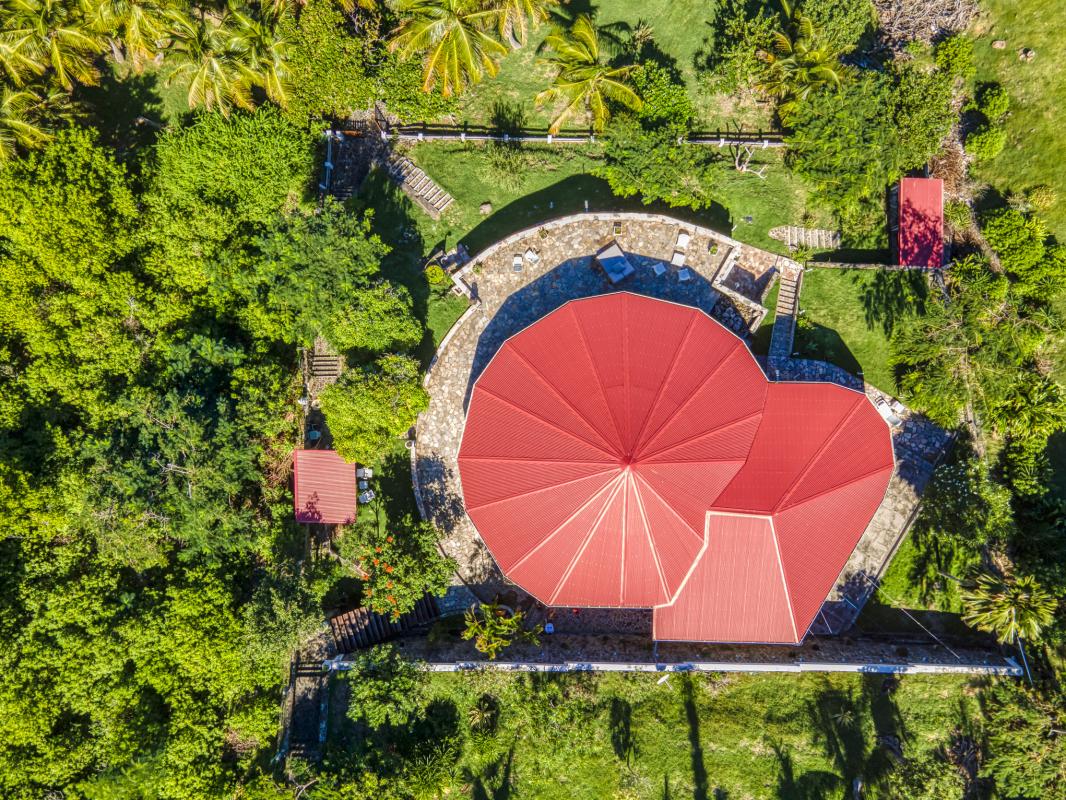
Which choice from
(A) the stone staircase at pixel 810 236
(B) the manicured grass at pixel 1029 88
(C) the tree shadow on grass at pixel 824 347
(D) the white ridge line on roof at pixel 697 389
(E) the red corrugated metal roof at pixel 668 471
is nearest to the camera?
(D) the white ridge line on roof at pixel 697 389

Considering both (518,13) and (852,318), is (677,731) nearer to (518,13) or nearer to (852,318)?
(852,318)

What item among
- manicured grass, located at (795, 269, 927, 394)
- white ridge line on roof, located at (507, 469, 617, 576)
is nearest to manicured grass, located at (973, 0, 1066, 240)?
manicured grass, located at (795, 269, 927, 394)

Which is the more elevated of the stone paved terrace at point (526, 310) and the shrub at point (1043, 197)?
the shrub at point (1043, 197)

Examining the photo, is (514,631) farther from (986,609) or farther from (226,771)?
(986,609)

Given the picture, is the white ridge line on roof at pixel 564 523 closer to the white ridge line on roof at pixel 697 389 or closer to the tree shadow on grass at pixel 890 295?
the white ridge line on roof at pixel 697 389

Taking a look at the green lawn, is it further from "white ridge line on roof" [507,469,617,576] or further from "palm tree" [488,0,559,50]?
"white ridge line on roof" [507,469,617,576]

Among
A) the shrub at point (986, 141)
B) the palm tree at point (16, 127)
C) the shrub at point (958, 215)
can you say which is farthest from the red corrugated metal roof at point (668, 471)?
the palm tree at point (16, 127)
